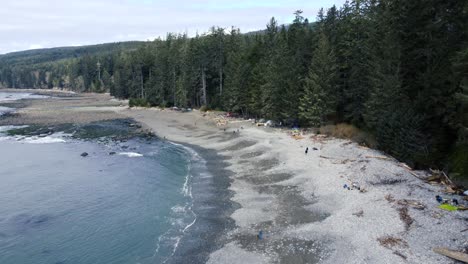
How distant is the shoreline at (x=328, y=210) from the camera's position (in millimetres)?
19641

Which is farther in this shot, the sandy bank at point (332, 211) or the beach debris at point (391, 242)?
the sandy bank at point (332, 211)

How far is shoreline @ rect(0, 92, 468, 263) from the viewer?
64.4 ft

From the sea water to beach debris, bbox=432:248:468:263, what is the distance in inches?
543

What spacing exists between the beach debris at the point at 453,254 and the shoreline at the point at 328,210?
303 millimetres

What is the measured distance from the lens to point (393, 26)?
1486 inches

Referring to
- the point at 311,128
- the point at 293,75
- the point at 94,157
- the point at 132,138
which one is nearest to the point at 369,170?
the point at 311,128

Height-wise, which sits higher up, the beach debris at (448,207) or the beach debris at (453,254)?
the beach debris at (448,207)

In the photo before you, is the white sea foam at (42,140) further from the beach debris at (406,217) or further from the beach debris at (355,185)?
the beach debris at (406,217)

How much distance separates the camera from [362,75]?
47.3 meters

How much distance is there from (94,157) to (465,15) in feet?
141

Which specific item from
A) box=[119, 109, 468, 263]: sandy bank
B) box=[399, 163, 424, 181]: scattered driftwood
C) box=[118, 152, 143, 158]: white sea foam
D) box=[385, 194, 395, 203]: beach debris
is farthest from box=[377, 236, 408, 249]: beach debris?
box=[118, 152, 143, 158]: white sea foam

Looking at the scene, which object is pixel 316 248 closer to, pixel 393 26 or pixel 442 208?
pixel 442 208

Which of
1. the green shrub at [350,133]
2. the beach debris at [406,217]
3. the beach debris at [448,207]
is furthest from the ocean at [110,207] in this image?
the green shrub at [350,133]

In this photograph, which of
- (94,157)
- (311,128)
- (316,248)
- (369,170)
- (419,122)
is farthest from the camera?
(311,128)
